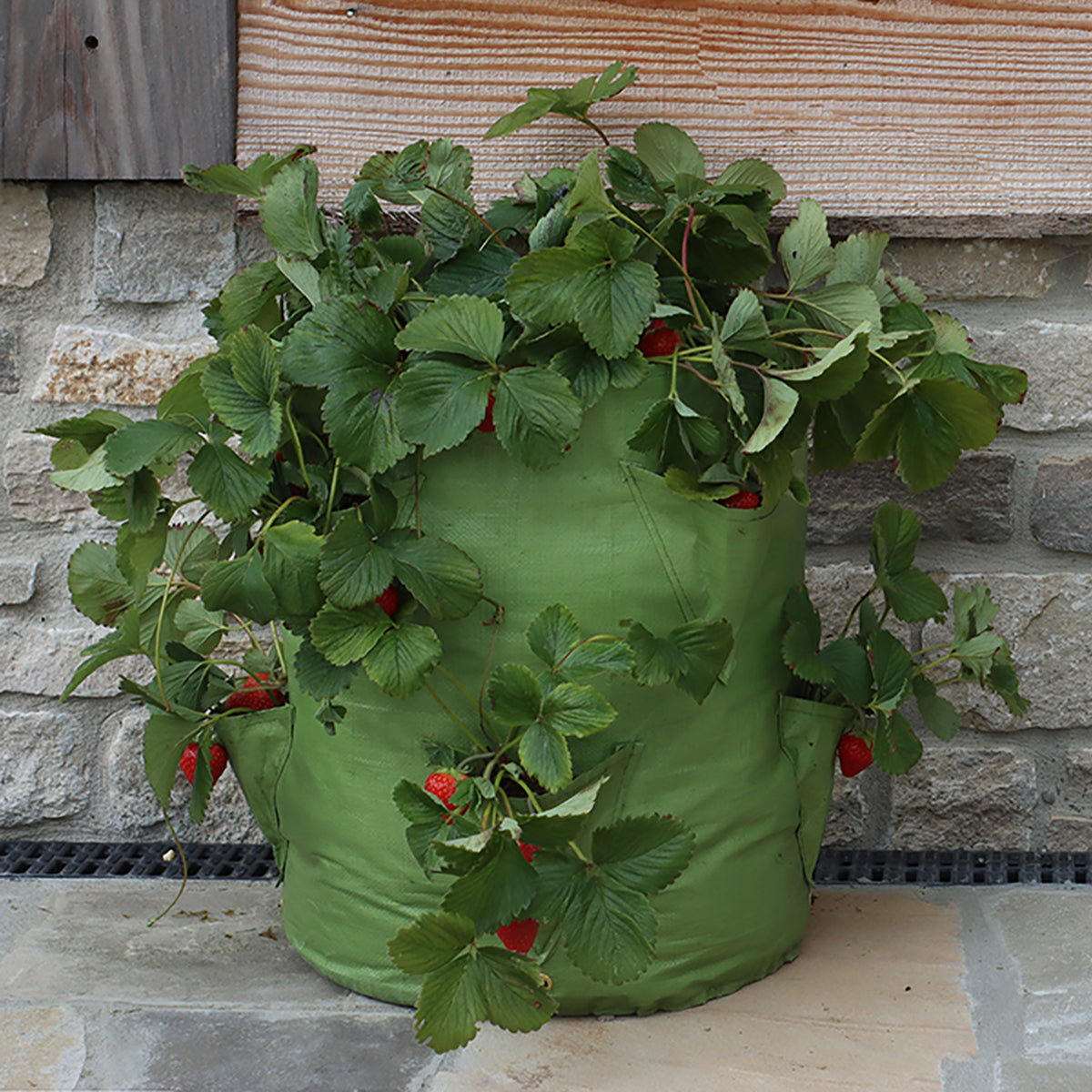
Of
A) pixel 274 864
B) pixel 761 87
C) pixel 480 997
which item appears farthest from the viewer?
pixel 274 864

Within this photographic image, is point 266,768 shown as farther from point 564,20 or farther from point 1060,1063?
point 564,20

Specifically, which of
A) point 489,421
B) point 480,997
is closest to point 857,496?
point 489,421

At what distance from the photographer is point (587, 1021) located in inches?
42.8

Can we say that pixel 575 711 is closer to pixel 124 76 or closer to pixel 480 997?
pixel 480 997

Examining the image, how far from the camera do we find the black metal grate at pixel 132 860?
1460 millimetres

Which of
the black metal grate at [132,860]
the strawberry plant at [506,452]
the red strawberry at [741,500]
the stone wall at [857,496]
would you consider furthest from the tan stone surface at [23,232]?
the red strawberry at [741,500]

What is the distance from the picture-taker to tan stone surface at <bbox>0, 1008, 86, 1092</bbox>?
0.99 metres

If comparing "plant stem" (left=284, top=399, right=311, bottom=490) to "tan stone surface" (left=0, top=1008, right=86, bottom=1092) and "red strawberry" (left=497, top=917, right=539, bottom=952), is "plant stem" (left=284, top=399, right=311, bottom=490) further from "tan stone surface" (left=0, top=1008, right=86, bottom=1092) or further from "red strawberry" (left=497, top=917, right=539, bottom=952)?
"tan stone surface" (left=0, top=1008, right=86, bottom=1092)

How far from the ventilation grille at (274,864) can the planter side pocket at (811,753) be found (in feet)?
0.82

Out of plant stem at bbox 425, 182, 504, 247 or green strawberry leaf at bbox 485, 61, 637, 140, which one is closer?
plant stem at bbox 425, 182, 504, 247

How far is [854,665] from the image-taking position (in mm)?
1148

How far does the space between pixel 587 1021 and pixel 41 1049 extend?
0.46m

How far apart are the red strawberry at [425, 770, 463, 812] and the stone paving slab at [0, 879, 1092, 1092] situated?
0.23 metres

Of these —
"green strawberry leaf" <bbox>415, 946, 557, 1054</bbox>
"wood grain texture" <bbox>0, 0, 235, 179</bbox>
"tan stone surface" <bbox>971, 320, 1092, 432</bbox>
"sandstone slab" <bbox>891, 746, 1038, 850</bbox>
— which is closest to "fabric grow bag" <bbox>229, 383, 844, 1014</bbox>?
"green strawberry leaf" <bbox>415, 946, 557, 1054</bbox>
